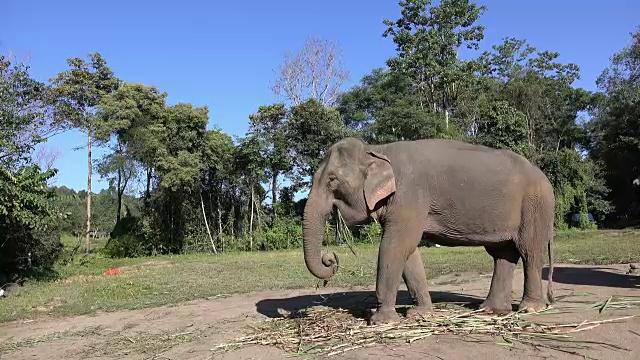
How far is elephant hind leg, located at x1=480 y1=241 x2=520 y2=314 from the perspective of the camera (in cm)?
699

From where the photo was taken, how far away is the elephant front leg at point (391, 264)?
256 inches

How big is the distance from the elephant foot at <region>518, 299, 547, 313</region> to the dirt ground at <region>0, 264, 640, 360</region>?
26 cm

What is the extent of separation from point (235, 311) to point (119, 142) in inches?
901

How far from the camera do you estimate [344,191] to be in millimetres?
6762

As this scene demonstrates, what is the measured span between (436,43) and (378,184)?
89.6 ft

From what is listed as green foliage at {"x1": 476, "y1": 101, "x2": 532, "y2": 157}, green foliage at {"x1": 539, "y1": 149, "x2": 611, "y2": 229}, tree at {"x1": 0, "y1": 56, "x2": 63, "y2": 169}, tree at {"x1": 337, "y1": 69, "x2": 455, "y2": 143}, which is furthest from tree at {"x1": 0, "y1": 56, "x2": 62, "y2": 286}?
green foliage at {"x1": 539, "y1": 149, "x2": 611, "y2": 229}

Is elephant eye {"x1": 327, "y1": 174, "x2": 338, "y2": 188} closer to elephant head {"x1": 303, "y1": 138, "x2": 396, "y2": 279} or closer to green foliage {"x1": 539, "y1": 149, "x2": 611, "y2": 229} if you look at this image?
elephant head {"x1": 303, "y1": 138, "x2": 396, "y2": 279}

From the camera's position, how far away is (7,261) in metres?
16.7

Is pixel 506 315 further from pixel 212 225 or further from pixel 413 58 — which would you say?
pixel 413 58

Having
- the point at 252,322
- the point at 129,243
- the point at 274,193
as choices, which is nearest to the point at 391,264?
the point at 252,322

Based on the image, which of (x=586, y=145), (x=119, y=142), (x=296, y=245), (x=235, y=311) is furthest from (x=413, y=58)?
(x=235, y=311)

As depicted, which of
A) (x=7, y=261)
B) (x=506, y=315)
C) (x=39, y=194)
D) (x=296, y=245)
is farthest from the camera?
(x=296, y=245)

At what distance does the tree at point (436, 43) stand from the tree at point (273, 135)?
8.35 meters

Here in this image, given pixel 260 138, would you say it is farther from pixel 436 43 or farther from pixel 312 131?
pixel 436 43
